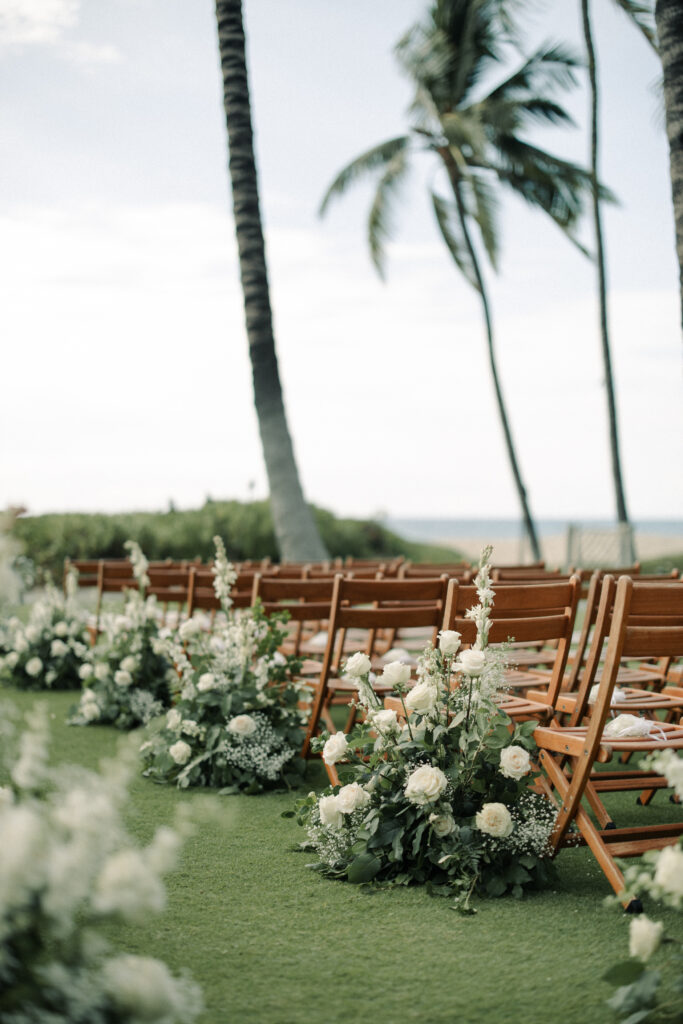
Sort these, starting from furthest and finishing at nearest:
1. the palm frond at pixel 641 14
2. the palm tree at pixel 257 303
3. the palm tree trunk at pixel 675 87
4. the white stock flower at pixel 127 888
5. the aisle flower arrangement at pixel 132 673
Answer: the palm frond at pixel 641 14 → the palm tree at pixel 257 303 → the aisle flower arrangement at pixel 132 673 → the palm tree trunk at pixel 675 87 → the white stock flower at pixel 127 888

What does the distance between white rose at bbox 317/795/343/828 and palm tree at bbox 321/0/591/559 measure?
15269 millimetres

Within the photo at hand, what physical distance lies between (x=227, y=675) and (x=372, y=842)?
1.59m

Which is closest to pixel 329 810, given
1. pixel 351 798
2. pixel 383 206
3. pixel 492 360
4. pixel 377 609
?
pixel 351 798

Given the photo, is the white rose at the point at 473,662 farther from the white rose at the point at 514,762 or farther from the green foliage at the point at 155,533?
the green foliage at the point at 155,533

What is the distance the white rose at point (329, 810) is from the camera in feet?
10.4

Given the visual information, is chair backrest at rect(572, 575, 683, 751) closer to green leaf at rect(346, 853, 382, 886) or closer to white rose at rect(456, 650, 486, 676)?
white rose at rect(456, 650, 486, 676)

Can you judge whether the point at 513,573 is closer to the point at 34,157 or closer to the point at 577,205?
the point at 34,157

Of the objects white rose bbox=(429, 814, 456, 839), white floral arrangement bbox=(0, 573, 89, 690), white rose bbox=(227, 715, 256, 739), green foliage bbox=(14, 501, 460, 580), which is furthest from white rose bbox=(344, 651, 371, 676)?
green foliage bbox=(14, 501, 460, 580)

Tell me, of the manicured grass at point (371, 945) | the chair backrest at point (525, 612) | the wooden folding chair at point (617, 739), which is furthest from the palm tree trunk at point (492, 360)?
the wooden folding chair at point (617, 739)

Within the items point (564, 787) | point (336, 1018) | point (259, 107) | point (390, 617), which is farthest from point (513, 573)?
point (259, 107)

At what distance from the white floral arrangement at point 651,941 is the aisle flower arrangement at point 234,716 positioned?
2.48 meters

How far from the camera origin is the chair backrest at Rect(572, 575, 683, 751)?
2941mm

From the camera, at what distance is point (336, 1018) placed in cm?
220

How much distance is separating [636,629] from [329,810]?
116cm
